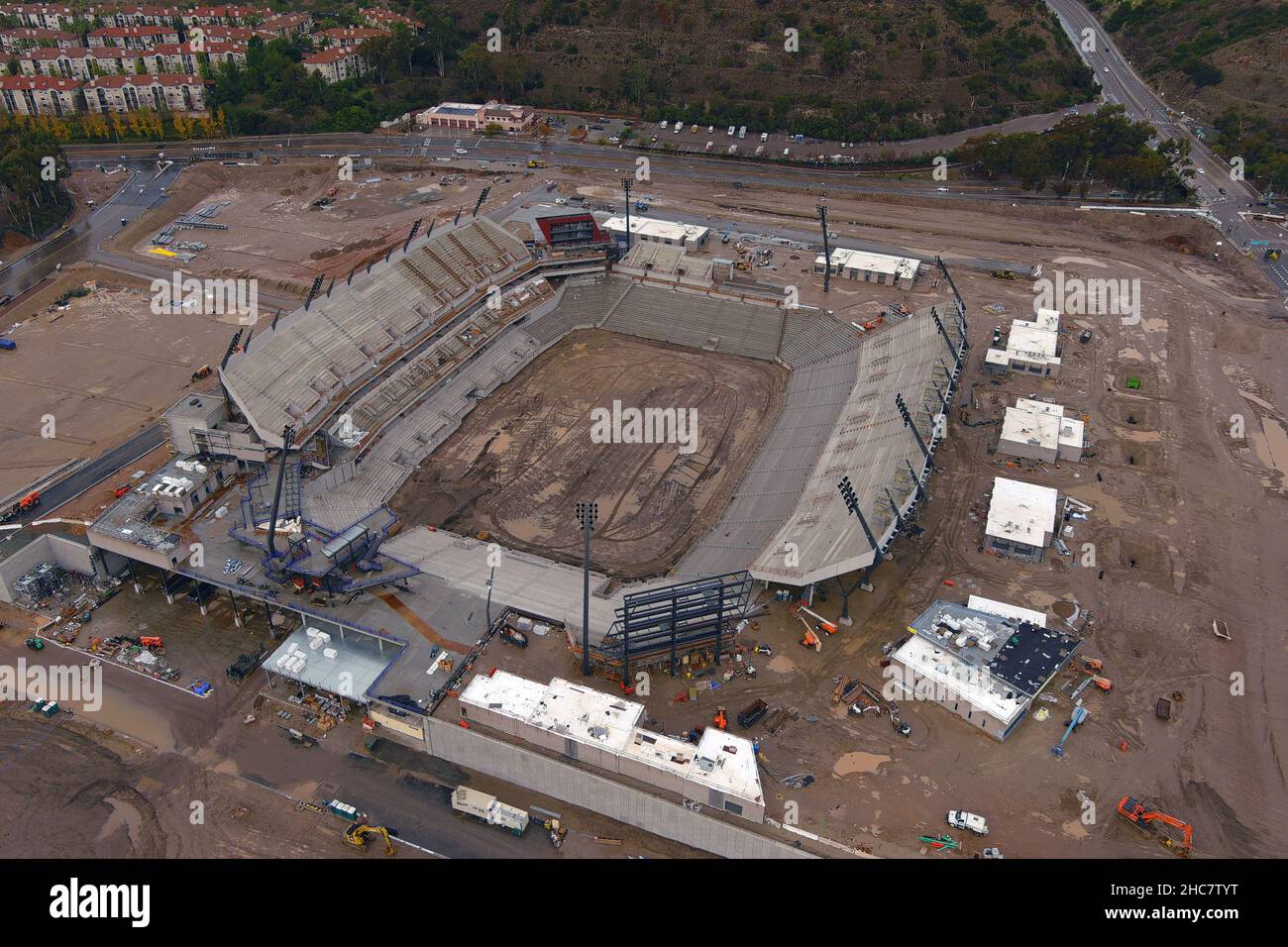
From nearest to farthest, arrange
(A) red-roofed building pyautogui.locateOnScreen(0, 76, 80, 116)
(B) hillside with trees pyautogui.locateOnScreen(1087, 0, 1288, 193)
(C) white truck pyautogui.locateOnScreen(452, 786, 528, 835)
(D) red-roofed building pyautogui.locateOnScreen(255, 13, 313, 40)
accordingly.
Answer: (C) white truck pyautogui.locateOnScreen(452, 786, 528, 835), (B) hillside with trees pyautogui.locateOnScreen(1087, 0, 1288, 193), (A) red-roofed building pyautogui.locateOnScreen(0, 76, 80, 116), (D) red-roofed building pyautogui.locateOnScreen(255, 13, 313, 40)

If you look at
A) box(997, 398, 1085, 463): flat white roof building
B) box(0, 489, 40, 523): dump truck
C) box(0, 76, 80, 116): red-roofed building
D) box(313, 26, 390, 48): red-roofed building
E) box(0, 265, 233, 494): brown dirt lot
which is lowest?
box(0, 489, 40, 523): dump truck

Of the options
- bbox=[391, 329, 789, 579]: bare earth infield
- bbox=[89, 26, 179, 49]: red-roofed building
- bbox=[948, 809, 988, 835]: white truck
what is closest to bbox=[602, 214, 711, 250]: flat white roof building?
bbox=[391, 329, 789, 579]: bare earth infield

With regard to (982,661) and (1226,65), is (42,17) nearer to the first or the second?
(982,661)

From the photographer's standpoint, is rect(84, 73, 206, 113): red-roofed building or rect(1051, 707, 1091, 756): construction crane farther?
rect(84, 73, 206, 113): red-roofed building

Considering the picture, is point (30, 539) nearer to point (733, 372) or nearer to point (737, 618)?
point (737, 618)

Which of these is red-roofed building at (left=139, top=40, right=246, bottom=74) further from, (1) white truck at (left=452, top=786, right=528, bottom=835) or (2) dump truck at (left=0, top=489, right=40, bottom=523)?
(1) white truck at (left=452, top=786, right=528, bottom=835)

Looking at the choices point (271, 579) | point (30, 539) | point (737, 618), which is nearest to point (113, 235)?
point (30, 539)
